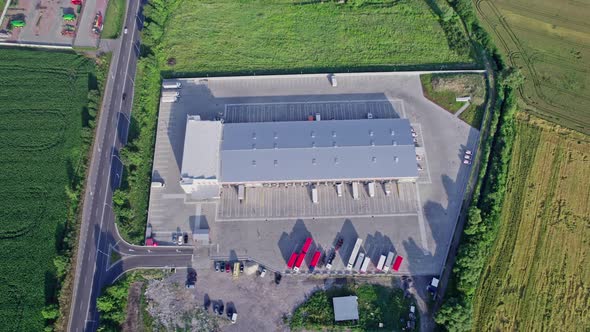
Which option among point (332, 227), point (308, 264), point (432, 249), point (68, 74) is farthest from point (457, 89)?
point (68, 74)

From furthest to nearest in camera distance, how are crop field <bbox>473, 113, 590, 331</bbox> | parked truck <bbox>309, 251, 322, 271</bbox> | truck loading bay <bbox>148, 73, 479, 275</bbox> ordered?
truck loading bay <bbox>148, 73, 479, 275</bbox>
parked truck <bbox>309, 251, 322, 271</bbox>
crop field <bbox>473, 113, 590, 331</bbox>

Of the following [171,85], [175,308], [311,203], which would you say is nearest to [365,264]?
[311,203]

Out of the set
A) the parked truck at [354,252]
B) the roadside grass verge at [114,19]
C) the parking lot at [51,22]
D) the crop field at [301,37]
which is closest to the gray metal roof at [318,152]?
the parked truck at [354,252]

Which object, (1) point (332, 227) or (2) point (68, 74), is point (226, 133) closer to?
(1) point (332, 227)

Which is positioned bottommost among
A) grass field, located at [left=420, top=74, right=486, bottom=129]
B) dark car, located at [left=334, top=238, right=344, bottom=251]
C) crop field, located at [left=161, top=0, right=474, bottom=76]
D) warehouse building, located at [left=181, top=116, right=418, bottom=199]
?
dark car, located at [left=334, top=238, right=344, bottom=251]

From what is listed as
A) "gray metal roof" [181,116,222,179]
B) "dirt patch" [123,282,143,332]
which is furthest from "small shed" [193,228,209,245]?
"dirt patch" [123,282,143,332]

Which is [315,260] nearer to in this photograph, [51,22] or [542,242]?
[542,242]

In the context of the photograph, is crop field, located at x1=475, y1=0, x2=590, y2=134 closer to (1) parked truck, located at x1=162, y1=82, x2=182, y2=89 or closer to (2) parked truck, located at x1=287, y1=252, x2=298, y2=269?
(2) parked truck, located at x1=287, y1=252, x2=298, y2=269
